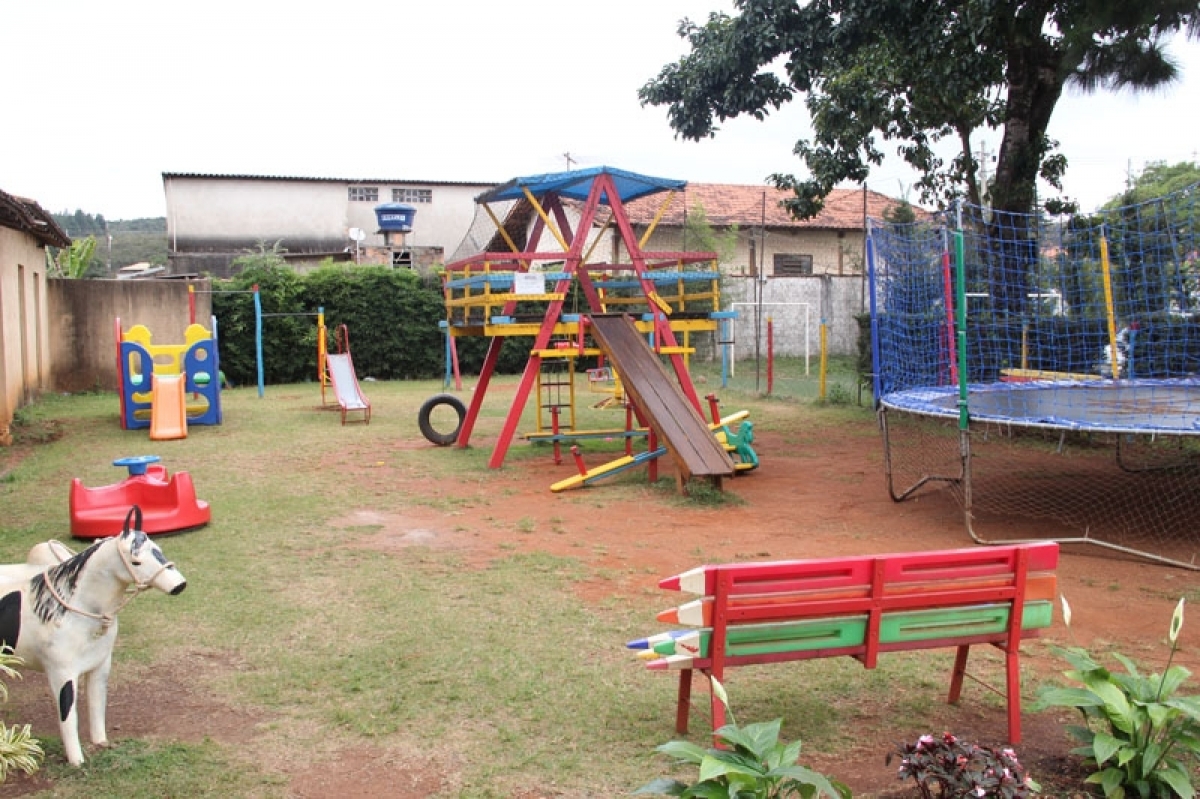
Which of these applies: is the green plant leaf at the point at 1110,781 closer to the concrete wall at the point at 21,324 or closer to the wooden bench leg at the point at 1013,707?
the wooden bench leg at the point at 1013,707

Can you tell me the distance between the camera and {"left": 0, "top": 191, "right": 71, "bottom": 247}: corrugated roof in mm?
11617

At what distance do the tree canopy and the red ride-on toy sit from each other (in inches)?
318

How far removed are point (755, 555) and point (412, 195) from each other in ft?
103

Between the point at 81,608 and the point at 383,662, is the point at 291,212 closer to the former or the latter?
the point at 383,662

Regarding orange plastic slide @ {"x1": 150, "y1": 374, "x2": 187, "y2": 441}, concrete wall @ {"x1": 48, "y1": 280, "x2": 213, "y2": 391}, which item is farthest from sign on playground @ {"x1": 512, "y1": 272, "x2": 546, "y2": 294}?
concrete wall @ {"x1": 48, "y1": 280, "x2": 213, "y2": 391}

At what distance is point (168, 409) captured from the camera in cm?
1234

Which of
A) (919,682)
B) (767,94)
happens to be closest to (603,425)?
(767,94)

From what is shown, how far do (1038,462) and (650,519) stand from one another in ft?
17.1

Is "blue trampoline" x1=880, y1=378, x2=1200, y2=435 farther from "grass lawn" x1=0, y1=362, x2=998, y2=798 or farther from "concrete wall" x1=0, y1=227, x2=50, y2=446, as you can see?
"concrete wall" x1=0, y1=227, x2=50, y2=446

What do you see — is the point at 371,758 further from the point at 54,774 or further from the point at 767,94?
the point at 767,94

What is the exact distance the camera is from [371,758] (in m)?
3.54

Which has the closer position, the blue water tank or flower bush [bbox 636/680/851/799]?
flower bush [bbox 636/680/851/799]

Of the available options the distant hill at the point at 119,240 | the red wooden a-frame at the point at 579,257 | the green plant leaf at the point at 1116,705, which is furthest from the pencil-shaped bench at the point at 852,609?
the distant hill at the point at 119,240

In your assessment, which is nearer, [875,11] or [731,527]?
[731,527]
